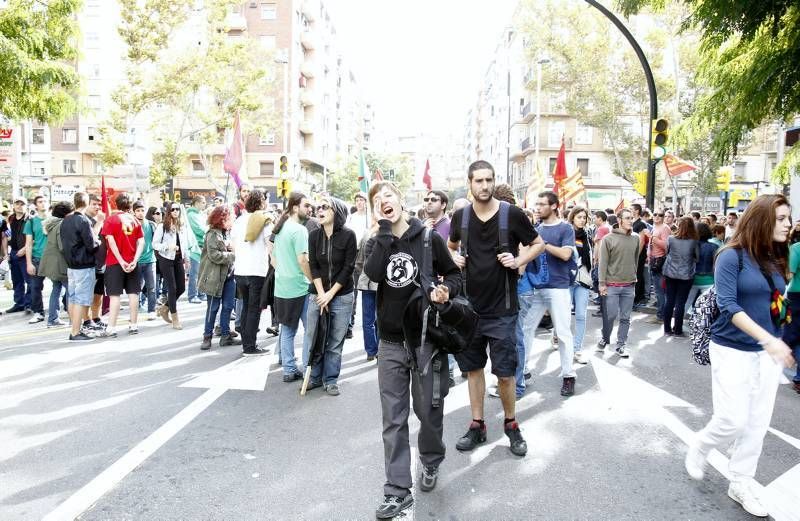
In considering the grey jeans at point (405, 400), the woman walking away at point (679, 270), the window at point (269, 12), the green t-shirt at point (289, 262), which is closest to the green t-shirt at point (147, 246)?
the green t-shirt at point (289, 262)

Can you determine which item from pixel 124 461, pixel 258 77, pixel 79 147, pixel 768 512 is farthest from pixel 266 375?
pixel 79 147

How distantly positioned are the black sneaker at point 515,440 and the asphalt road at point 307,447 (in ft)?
0.22

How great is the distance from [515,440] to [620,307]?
443 centimetres

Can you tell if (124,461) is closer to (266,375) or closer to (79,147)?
(266,375)

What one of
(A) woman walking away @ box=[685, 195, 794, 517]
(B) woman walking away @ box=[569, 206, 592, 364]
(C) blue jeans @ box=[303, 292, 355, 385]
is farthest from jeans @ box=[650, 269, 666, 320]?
(A) woman walking away @ box=[685, 195, 794, 517]

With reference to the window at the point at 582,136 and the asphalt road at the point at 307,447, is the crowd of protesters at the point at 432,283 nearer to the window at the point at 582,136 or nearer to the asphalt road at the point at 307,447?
the asphalt road at the point at 307,447

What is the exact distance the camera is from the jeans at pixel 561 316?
258 inches

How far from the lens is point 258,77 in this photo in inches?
1200

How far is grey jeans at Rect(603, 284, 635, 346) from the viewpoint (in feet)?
27.8

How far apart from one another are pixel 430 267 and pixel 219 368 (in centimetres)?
425

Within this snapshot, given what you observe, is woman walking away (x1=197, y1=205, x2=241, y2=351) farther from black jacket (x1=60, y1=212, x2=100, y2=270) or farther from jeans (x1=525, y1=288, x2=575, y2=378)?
jeans (x1=525, y1=288, x2=575, y2=378)

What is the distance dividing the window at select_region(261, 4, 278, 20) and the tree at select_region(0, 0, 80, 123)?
4273cm

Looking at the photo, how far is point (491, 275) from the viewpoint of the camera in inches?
188

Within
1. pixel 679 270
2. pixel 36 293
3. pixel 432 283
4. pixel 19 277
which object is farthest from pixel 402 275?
pixel 19 277
